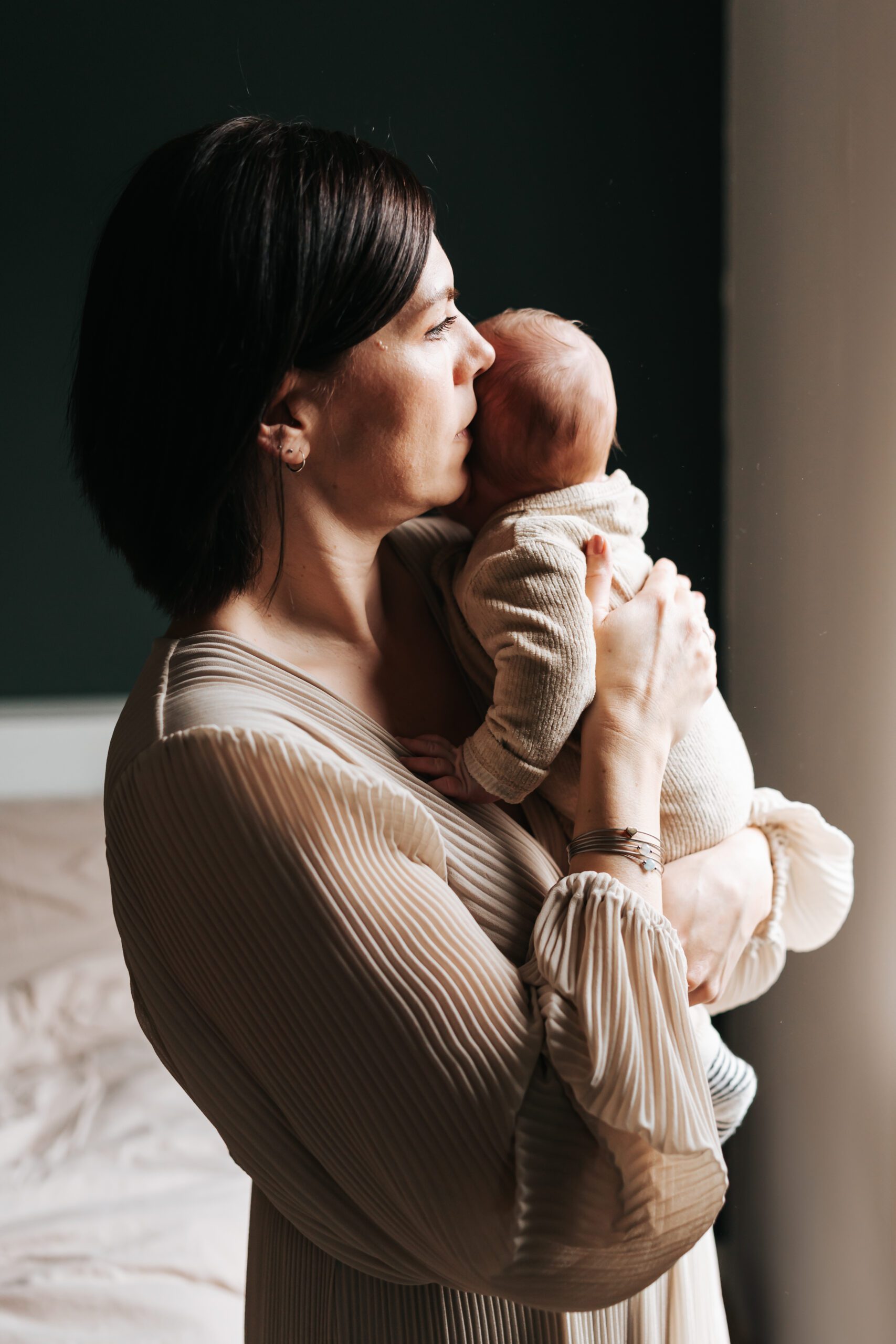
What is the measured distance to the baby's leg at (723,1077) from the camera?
3.18 feet

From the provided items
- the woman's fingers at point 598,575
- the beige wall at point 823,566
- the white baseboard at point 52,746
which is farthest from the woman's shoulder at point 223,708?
the white baseboard at point 52,746

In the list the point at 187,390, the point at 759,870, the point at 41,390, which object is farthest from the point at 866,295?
the point at 41,390

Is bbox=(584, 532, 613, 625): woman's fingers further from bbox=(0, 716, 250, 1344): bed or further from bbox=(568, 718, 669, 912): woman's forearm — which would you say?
bbox=(0, 716, 250, 1344): bed

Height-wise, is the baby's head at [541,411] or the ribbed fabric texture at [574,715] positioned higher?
the baby's head at [541,411]

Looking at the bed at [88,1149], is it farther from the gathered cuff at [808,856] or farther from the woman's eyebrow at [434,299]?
the woman's eyebrow at [434,299]

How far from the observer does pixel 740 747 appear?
0.96 meters

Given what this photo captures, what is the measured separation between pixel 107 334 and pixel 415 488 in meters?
0.25

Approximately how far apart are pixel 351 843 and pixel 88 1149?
49.0 inches

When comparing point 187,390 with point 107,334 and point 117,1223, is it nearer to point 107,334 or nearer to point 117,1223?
point 107,334

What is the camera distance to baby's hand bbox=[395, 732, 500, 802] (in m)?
0.82

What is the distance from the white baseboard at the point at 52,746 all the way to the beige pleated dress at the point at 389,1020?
176 centimetres

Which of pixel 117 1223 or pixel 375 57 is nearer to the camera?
pixel 117 1223

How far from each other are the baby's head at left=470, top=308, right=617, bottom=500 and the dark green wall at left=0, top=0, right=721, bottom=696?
764 millimetres

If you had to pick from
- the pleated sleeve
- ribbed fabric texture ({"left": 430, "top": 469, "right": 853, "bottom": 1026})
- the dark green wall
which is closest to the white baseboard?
the dark green wall
